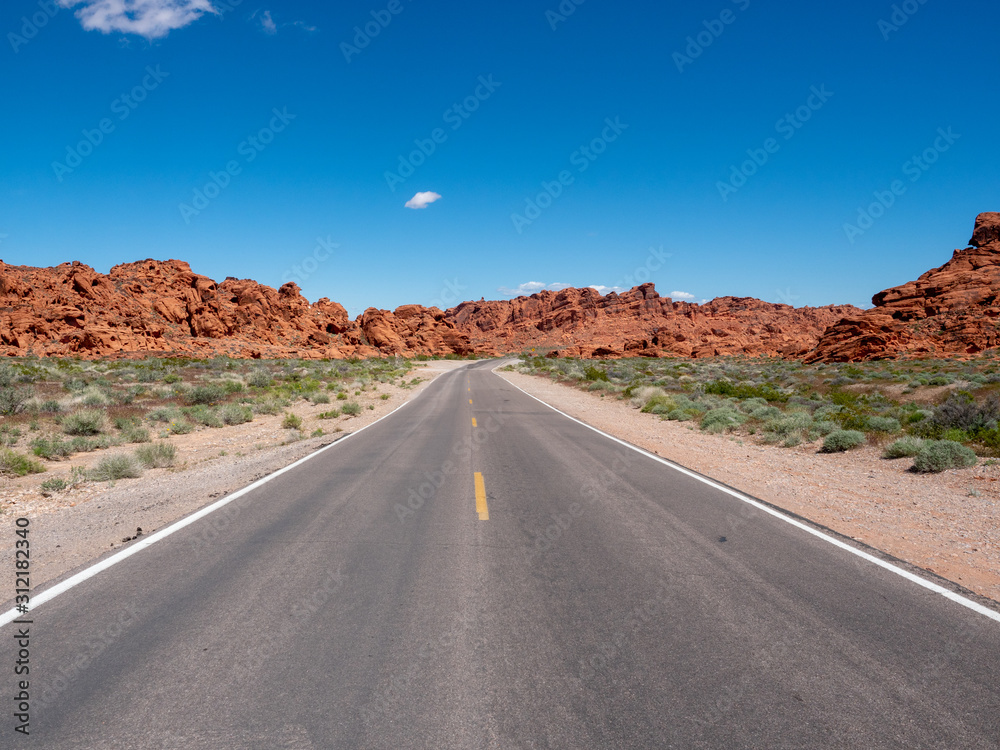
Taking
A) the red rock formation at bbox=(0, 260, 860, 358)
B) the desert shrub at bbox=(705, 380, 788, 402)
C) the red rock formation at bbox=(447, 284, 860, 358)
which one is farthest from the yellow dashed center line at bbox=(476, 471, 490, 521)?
the red rock formation at bbox=(447, 284, 860, 358)

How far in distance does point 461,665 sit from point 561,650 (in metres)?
0.69

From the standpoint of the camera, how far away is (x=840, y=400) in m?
20.3

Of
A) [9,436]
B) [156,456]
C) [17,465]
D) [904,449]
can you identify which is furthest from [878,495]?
[9,436]

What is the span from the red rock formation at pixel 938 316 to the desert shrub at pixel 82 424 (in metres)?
62.2

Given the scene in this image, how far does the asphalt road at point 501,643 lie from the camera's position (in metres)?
2.85

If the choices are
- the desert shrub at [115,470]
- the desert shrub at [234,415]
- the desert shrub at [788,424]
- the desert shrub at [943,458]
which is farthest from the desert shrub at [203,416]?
the desert shrub at [943,458]

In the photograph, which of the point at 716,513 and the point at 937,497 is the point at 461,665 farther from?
the point at 937,497

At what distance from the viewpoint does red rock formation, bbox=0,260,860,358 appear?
55.3 m

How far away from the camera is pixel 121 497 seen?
809 centimetres

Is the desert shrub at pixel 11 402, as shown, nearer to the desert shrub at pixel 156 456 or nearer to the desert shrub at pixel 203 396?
the desert shrub at pixel 203 396

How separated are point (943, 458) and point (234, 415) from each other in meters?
19.0

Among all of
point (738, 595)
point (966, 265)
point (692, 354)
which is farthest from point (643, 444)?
point (692, 354)

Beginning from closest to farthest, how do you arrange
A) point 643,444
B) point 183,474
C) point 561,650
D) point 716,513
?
point 561,650 → point 716,513 → point 183,474 → point 643,444

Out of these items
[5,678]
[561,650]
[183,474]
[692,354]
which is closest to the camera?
[5,678]
